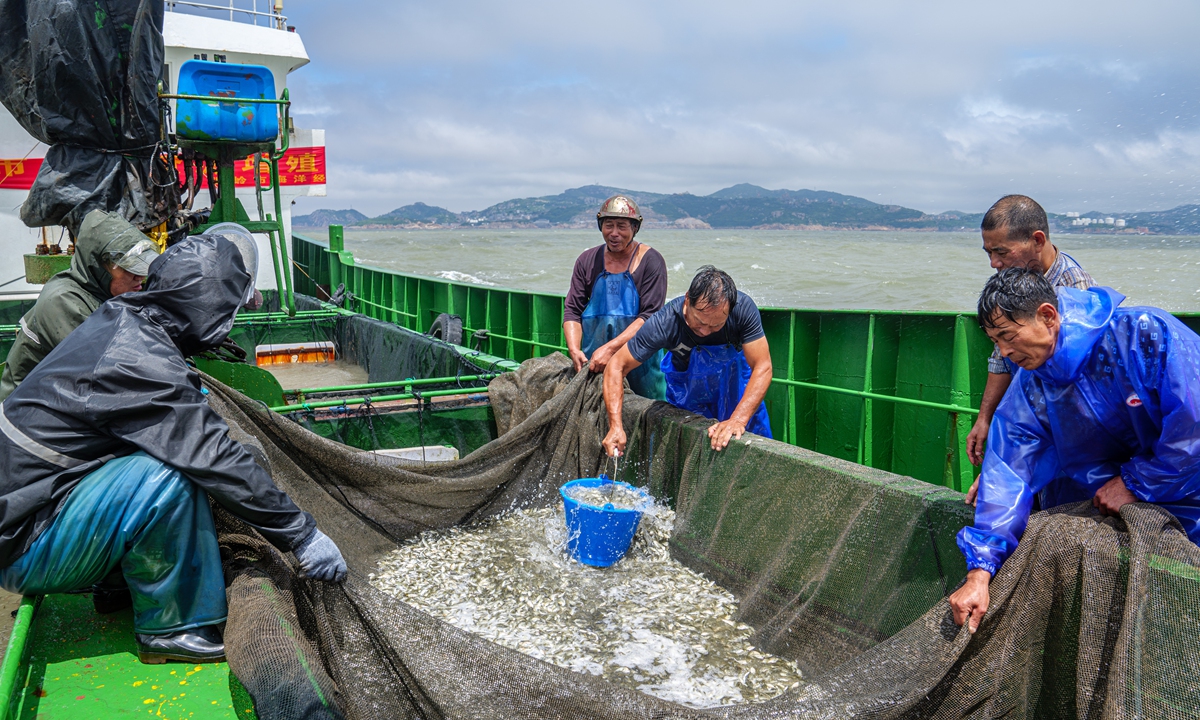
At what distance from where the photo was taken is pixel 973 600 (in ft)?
7.84

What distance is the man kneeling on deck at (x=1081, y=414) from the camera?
7.20ft

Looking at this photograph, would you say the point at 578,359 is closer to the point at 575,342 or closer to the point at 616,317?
the point at 575,342

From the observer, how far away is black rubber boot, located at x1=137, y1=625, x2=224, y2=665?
2568 millimetres

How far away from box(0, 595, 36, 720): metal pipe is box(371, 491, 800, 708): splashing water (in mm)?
1702

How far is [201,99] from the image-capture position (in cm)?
757

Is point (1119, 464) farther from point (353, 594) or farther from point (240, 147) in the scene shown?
point (240, 147)

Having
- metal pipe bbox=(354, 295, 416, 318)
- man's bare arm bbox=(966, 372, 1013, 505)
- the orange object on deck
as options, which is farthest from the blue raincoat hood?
metal pipe bbox=(354, 295, 416, 318)

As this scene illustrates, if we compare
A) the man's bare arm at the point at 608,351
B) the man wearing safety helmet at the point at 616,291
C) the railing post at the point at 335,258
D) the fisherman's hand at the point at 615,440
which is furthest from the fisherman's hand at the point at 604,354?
the railing post at the point at 335,258

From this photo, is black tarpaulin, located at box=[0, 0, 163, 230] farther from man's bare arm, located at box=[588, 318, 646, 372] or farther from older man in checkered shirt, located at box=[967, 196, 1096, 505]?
older man in checkered shirt, located at box=[967, 196, 1096, 505]

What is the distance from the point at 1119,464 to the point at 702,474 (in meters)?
2.11

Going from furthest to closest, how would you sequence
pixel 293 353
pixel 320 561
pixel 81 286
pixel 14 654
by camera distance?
pixel 293 353 → pixel 81 286 → pixel 320 561 → pixel 14 654

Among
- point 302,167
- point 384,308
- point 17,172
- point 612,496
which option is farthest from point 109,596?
point 302,167

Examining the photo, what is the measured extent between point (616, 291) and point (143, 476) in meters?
3.43

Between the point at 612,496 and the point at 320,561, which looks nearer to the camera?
the point at 320,561
